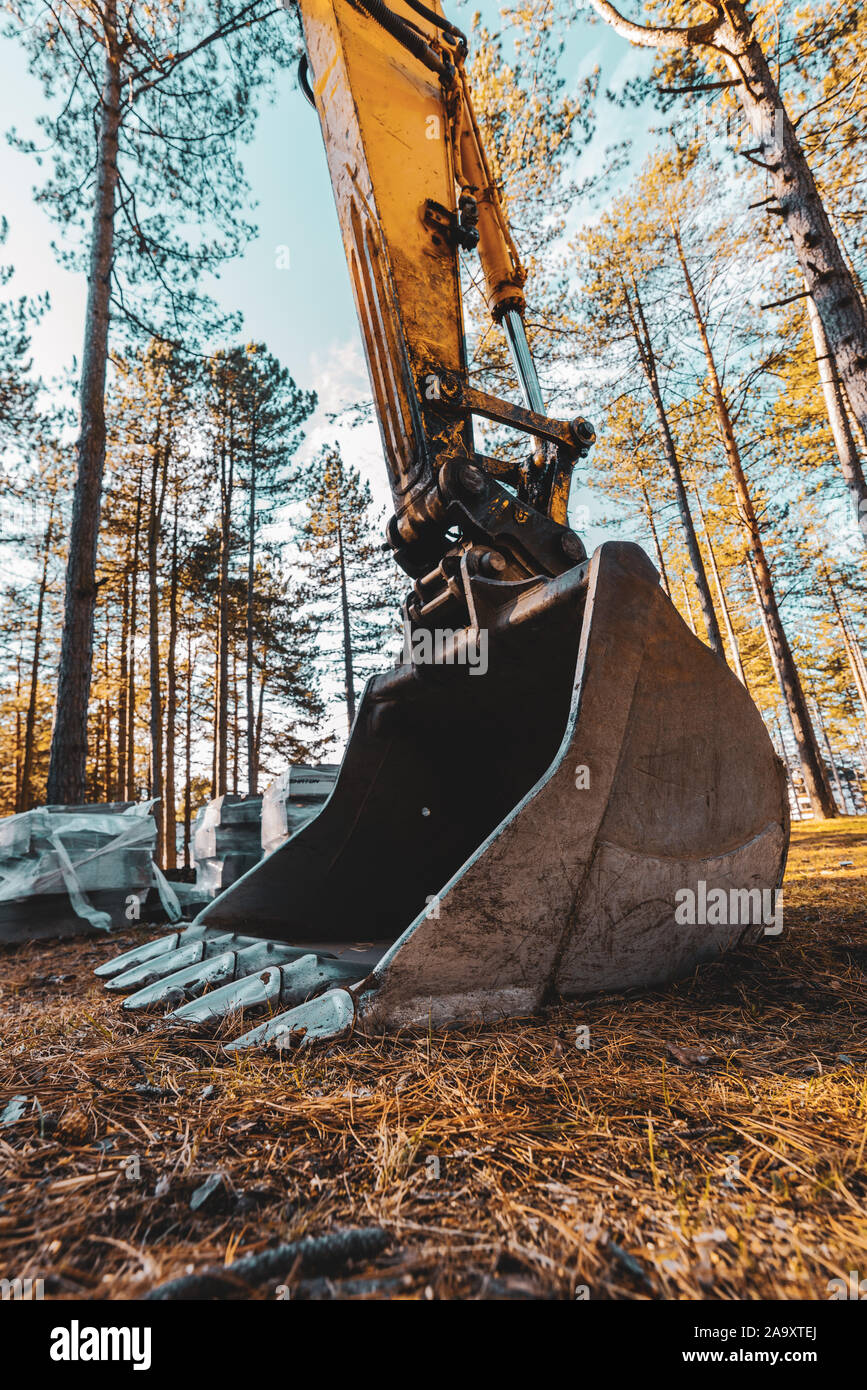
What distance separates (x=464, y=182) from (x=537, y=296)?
7.74 metres

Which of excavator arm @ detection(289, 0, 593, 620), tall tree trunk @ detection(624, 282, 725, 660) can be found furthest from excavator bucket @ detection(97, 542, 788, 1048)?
tall tree trunk @ detection(624, 282, 725, 660)

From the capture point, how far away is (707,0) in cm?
473

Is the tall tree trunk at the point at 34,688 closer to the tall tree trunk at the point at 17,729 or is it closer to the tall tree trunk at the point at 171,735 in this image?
the tall tree trunk at the point at 17,729

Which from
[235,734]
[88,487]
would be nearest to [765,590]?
[88,487]

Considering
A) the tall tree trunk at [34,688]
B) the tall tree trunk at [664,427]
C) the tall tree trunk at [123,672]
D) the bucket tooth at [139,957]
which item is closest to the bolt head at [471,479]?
the bucket tooth at [139,957]

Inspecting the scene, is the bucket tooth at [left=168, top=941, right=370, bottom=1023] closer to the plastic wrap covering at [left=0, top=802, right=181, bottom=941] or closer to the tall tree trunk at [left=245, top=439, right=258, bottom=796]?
the plastic wrap covering at [left=0, top=802, right=181, bottom=941]

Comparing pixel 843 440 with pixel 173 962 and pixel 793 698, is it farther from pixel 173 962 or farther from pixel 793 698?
pixel 173 962

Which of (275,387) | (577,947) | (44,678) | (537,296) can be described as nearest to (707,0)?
(537,296)

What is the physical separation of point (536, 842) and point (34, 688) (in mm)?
20786

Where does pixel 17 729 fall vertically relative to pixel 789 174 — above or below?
below

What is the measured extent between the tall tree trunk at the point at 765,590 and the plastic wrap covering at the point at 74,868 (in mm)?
10442

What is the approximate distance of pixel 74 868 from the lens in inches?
156

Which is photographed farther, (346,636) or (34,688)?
(346,636)

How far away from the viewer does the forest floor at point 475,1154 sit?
724mm
